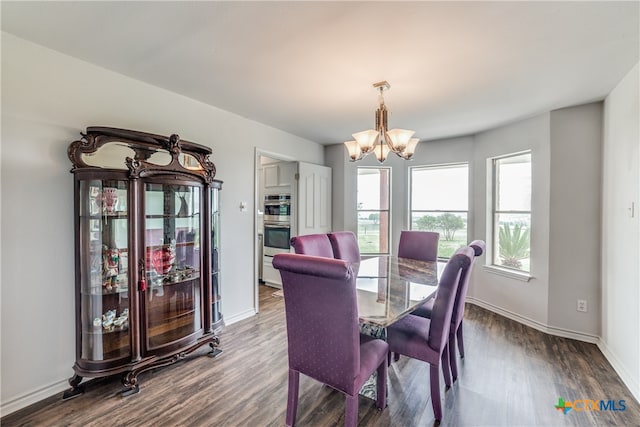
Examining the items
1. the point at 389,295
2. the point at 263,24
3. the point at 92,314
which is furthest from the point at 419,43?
the point at 92,314

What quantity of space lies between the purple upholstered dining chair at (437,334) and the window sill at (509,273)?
217 centimetres

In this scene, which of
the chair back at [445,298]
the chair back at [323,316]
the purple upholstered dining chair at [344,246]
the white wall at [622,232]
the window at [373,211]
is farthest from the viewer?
the window at [373,211]

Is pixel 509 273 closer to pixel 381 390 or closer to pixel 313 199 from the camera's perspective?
pixel 381 390

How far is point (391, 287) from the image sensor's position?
2.08 m

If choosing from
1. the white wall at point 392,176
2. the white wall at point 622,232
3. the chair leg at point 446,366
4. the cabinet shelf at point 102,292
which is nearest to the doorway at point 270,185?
the white wall at point 392,176

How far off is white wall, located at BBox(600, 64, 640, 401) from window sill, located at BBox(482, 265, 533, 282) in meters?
0.67

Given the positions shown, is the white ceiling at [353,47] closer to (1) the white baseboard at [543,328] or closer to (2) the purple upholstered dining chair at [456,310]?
(2) the purple upholstered dining chair at [456,310]

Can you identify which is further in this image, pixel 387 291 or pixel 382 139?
pixel 382 139

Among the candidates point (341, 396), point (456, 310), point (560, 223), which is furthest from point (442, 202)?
point (341, 396)

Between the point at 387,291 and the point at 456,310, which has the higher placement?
the point at 387,291

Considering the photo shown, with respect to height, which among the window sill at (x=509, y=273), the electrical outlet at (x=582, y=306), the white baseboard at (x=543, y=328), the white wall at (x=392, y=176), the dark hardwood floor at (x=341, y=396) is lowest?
the dark hardwood floor at (x=341, y=396)

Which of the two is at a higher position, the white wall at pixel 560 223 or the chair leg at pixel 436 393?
the white wall at pixel 560 223

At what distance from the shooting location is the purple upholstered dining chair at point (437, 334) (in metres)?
1.65

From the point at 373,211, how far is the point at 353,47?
3.11 meters
